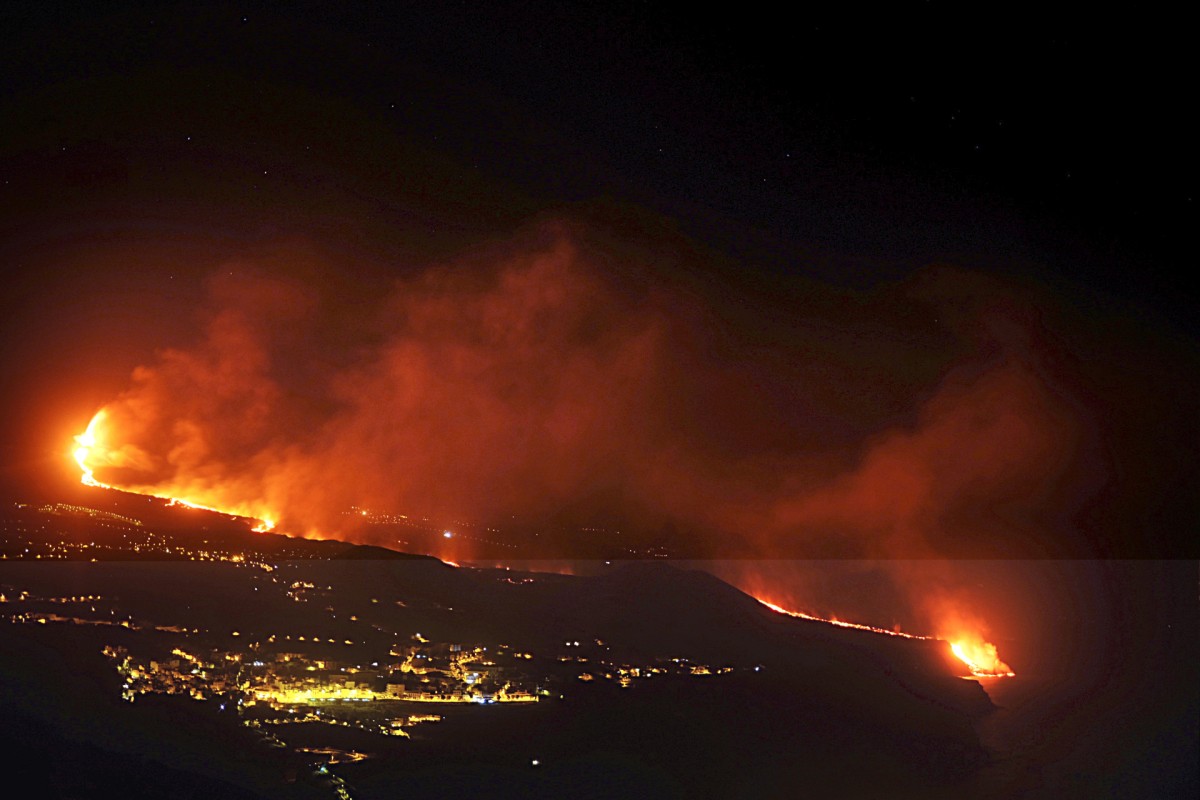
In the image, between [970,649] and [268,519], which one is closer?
[268,519]

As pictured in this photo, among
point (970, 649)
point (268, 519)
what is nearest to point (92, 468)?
point (268, 519)

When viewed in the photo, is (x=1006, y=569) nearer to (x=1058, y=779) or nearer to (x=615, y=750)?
(x=1058, y=779)

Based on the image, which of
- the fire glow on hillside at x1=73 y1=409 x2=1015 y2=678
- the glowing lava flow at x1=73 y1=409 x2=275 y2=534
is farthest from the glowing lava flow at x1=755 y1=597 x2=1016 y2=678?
the glowing lava flow at x1=73 y1=409 x2=275 y2=534

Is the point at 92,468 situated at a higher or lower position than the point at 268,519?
higher

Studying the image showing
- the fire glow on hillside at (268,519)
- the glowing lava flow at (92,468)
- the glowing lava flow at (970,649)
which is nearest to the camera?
the glowing lava flow at (92,468)

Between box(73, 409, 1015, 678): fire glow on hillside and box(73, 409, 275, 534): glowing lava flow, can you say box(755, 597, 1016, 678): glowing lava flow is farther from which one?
box(73, 409, 275, 534): glowing lava flow

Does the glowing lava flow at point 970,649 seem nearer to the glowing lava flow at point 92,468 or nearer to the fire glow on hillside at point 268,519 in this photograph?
the fire glow on hillside at point 268,519

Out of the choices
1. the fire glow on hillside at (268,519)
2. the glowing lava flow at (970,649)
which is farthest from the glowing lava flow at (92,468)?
the glowing lava flow at (970,649)

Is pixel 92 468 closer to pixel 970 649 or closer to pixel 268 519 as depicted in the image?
pixel 268 519
